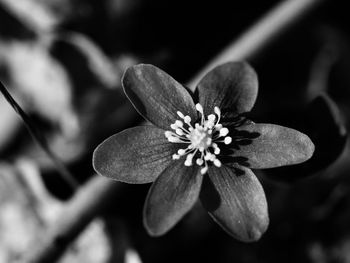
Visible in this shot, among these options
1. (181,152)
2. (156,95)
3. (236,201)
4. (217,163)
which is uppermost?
(156,95)

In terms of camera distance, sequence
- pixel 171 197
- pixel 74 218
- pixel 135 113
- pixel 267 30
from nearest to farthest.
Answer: pixel 171 197, pixel 74 218, pixel 267 30, pixel 135 113

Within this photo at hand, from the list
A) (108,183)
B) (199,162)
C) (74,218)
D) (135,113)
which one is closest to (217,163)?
(199,162)

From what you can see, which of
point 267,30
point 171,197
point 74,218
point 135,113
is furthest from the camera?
point 135,113

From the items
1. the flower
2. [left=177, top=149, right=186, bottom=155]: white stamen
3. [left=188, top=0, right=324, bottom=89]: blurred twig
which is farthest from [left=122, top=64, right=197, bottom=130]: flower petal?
[left=188, top=0, right=324, bottom=89]: blurred twig

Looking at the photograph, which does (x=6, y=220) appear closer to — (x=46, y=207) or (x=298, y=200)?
(x=46, y=207)

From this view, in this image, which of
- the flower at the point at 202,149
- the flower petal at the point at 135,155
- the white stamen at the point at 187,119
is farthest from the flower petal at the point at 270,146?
the flower petal at the point at 135,155

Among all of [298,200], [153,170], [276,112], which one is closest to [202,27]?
[276,112]

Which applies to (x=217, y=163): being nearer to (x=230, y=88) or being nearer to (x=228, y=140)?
(x=228, y=140)
